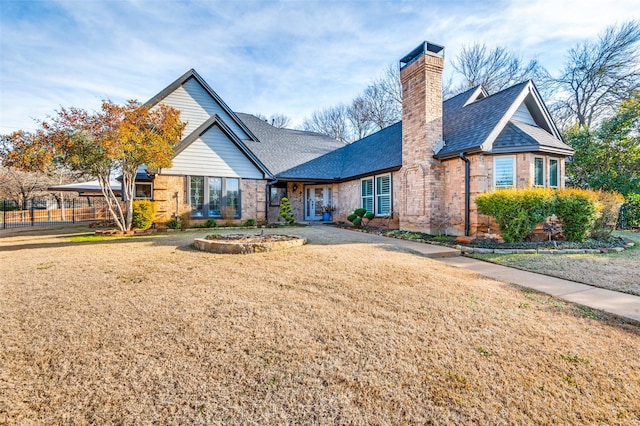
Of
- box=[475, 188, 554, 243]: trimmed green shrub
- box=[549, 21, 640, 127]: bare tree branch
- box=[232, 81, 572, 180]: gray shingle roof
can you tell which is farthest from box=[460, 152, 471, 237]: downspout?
box=[549, 21, 640, 127]: bare tree branch

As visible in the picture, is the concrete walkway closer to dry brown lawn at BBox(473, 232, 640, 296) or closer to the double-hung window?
dry brown lawn at BBox(473, 232, 640, 296)

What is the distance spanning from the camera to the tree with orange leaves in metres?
8.77

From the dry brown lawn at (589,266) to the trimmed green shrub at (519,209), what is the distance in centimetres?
118

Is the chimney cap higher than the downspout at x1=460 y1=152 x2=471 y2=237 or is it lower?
higher

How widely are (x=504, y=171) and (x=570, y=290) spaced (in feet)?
20.3

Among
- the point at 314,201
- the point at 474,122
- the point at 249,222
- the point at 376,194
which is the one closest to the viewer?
the point at 474,122

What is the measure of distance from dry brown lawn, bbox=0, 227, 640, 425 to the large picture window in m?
8.36

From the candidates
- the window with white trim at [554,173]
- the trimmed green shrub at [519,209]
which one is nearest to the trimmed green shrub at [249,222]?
the trimmed green shrub at [519,209]

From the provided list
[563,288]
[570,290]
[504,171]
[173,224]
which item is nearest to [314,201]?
[173,224]

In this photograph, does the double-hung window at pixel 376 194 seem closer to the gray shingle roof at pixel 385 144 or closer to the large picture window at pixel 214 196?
the gray shingle roof at pixel 385 144

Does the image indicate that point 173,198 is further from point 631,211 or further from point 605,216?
point 631,211

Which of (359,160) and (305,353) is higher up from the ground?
(359,160)

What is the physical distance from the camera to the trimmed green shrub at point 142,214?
1131 cm

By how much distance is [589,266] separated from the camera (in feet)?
19.6
